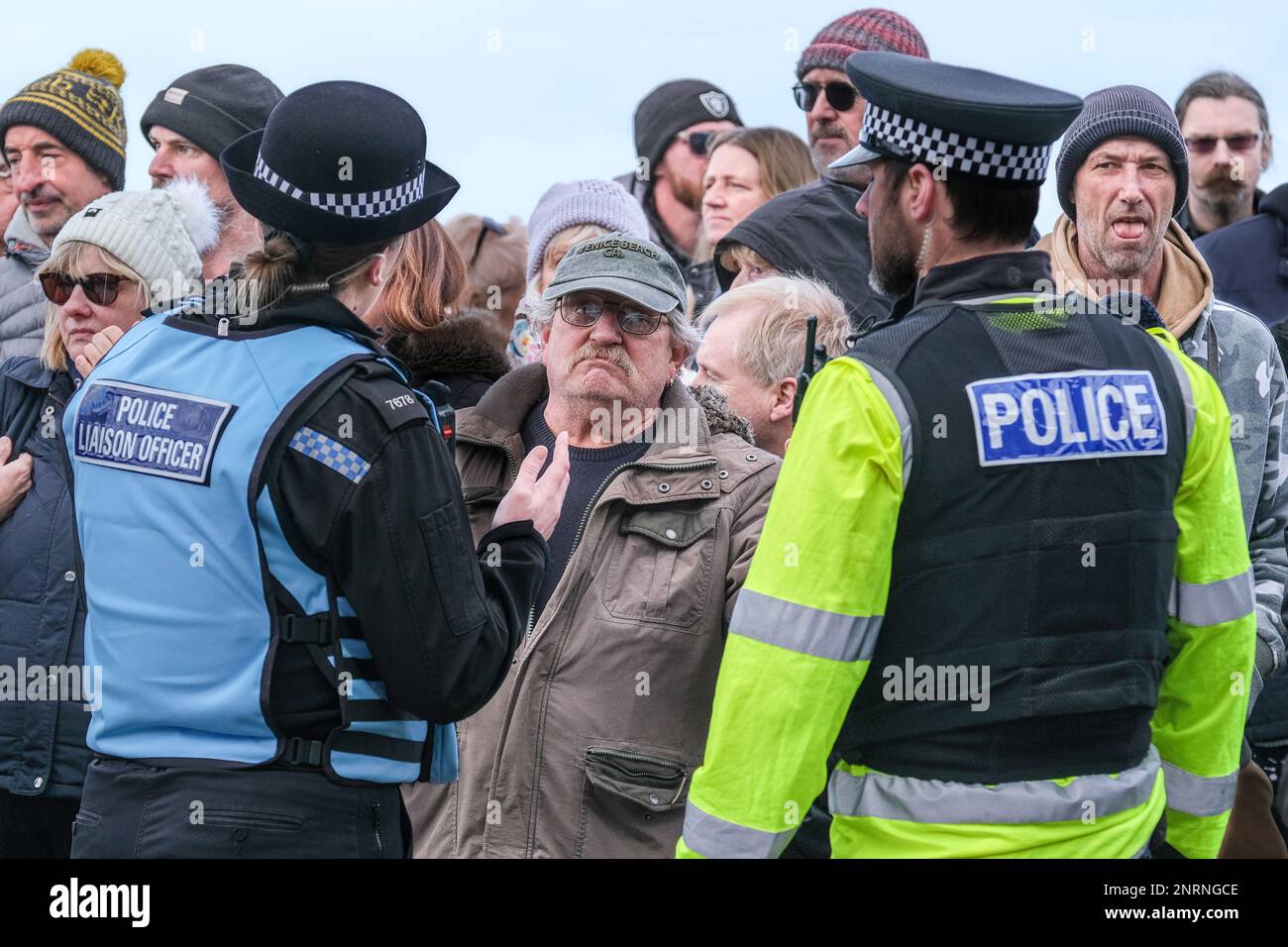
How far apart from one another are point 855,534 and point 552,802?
128 cm

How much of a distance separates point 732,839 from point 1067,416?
0.99m

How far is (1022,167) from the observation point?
9.93 feet

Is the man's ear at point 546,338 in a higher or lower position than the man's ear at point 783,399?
higher

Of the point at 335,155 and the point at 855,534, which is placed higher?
the point at 335,155

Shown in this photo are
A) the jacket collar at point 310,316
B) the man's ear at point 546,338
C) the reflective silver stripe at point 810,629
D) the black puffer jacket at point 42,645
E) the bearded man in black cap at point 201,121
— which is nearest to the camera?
the reflective silver stripe at point 810,629

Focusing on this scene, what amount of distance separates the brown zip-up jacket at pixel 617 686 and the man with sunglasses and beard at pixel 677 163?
3.85m

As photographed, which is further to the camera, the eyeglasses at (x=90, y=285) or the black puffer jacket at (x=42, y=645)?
the eyeglasses at (x=90, y=285)

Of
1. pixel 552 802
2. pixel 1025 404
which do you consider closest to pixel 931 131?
pixel 1025 404

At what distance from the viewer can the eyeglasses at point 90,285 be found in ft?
13.7

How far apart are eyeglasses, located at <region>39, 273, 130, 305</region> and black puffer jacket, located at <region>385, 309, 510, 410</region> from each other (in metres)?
1.00

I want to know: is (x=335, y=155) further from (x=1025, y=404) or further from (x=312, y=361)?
(x=1025, y=404)

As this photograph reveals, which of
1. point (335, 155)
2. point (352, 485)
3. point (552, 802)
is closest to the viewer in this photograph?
point (352, 485)

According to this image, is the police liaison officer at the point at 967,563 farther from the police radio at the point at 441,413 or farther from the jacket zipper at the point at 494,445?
the jacket zipper at the point at 494,445

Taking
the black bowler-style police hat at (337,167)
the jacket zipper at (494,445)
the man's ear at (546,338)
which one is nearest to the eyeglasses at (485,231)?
the man's ear at (546,338)
